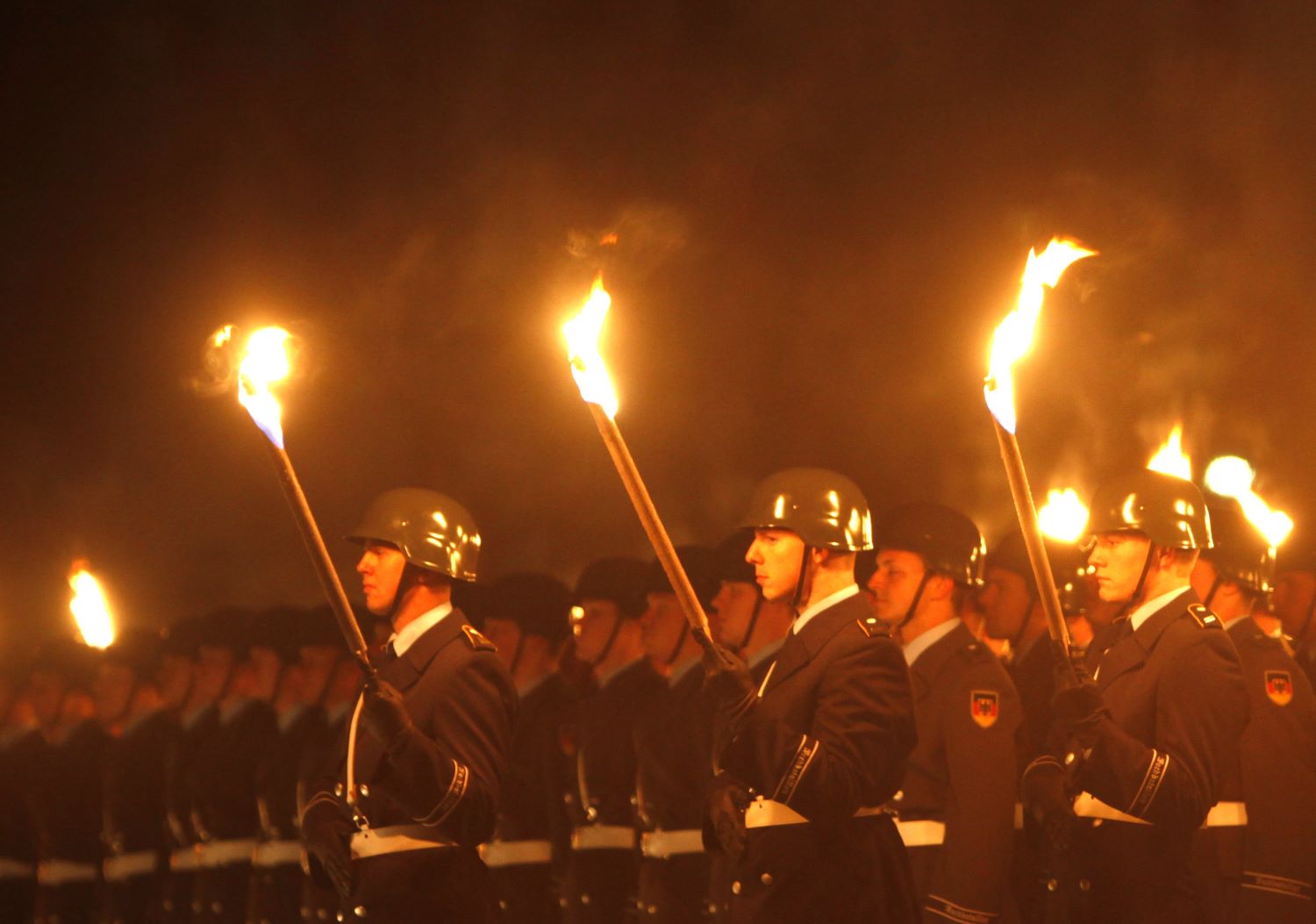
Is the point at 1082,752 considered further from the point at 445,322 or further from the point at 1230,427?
the point at 445,322

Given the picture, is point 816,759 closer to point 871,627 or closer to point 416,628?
point 871,627

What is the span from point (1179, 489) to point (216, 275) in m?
12.0

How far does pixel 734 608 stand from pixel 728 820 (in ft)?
10.8

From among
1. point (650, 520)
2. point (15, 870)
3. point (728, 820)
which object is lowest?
point (728, 820)

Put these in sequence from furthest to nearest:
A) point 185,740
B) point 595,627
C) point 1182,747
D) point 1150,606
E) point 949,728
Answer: point 185,740, point 595,627, point 949,728, point 1150,606, point 1182,747

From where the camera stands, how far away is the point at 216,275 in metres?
17.4

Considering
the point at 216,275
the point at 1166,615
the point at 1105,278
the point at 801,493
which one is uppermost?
the point at 216,275

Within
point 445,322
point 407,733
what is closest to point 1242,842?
point 407,733

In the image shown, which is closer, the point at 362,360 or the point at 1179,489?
the point at 1179,489

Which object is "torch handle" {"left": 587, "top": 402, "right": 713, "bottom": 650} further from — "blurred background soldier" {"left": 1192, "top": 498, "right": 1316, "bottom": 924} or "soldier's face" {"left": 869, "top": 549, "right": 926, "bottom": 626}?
"blurred background soldier" {"left": 1192, "top": 498, "right": 1316, "bottom": 924}

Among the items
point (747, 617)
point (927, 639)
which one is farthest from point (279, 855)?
point (927, 639)

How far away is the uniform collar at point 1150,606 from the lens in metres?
7.20

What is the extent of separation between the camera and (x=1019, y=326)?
6.38 meters

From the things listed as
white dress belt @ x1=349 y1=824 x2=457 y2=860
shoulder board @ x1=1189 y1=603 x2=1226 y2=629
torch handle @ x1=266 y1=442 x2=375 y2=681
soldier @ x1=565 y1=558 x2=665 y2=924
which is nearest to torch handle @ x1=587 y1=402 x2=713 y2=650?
torch handle @ x1=266 y1=442 x2=375 y2=681
